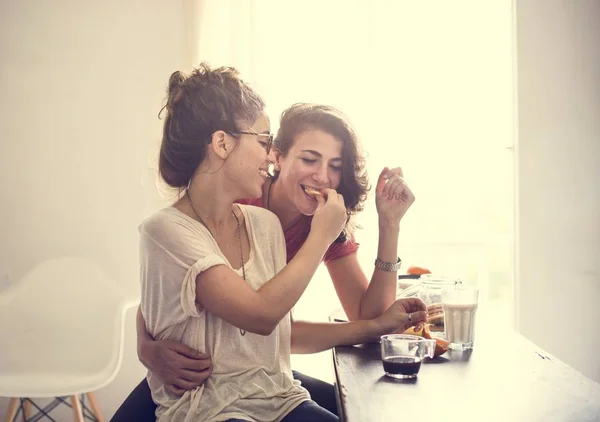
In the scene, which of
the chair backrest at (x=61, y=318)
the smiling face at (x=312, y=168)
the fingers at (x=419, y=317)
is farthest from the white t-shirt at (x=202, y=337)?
the chair backrest at (x=61, y=318)

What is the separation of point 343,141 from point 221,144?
0.50 meters

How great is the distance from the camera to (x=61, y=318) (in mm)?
2965

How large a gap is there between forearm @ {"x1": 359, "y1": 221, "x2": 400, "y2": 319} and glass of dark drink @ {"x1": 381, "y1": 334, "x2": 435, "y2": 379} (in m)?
0.46

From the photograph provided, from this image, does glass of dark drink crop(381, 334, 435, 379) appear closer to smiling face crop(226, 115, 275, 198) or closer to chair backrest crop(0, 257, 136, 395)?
smiling face crop(226, 115, 275, 198)

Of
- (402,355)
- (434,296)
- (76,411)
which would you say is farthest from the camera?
(76,411)

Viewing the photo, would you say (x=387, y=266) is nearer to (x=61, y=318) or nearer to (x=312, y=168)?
(x=312, y=168)

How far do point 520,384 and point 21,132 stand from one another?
281cm

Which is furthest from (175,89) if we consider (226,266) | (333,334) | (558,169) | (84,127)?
(558,169)

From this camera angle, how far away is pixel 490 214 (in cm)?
450

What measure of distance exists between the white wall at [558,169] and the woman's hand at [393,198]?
175 cm

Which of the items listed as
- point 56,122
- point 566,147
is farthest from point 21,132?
point 566,147

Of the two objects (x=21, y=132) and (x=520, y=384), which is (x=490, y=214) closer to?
(x=21, y=132)

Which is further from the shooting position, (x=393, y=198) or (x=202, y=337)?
(x=393, y=198)

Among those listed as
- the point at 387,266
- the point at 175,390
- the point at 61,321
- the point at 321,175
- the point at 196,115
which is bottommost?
the point at 61,321
